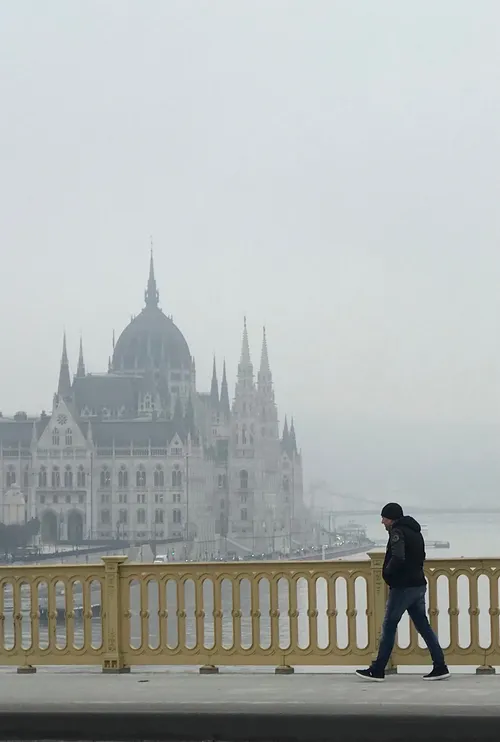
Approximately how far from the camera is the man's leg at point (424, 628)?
8016 mm

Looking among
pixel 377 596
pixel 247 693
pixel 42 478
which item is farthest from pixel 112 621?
pixel 42 478

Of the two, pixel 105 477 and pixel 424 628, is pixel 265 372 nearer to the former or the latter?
pixel 105 477

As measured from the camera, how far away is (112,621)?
8.84 metres

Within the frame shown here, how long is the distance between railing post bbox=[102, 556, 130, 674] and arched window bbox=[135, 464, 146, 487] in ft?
413

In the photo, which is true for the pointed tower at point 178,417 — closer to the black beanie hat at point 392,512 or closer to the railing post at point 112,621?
the railing post at point 112,621

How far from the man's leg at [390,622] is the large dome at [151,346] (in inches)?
5457

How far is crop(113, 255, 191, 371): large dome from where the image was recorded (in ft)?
484

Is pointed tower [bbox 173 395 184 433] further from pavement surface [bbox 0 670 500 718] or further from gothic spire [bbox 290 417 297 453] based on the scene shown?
pavement surface [bbox 0 670 500 718]

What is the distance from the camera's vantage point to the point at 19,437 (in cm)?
13738

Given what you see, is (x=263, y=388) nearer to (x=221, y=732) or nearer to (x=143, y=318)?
(x=143, y=318)

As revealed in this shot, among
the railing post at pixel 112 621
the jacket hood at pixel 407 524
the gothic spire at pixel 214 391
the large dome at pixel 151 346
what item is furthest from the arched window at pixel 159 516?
the jacket hood at pixel 407 524

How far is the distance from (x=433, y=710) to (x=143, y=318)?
146042mm

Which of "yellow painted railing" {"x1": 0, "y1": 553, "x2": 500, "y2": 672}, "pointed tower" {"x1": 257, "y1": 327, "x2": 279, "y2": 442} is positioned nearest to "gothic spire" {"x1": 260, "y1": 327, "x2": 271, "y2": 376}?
"pointed tower" {"x1": 257, "y1": 327, "x2": 279, "y2": 442}

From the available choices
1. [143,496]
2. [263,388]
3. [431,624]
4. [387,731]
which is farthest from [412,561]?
[263,388]
